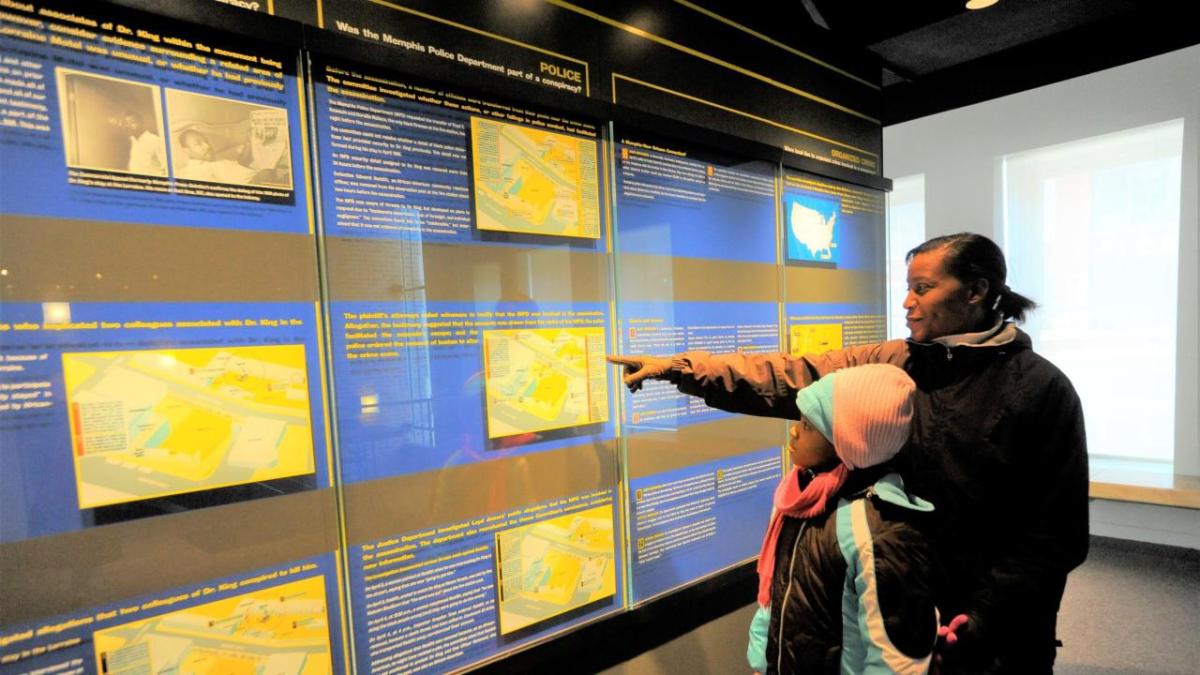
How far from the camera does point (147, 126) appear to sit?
1182 mm

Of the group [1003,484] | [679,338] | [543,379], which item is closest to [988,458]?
[1003,484]

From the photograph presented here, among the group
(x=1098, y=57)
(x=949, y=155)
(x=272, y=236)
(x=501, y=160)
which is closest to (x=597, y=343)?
(x=501, y=160)

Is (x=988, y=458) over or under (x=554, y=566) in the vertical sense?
over

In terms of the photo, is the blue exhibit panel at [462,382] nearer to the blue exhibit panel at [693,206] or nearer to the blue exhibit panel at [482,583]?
the blue exhibit panel at [482,583]

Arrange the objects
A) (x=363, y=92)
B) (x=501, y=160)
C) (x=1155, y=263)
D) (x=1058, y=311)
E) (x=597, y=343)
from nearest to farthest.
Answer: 1. (x=363, y=92)
2. (x=501, y=160)
3. (x=597, y=343)
4. (x=1155, y=263)
5. (x=1058, y=311)

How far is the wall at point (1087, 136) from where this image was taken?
12.5 feet

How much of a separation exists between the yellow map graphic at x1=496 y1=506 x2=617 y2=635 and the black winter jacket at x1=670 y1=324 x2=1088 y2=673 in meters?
0.97

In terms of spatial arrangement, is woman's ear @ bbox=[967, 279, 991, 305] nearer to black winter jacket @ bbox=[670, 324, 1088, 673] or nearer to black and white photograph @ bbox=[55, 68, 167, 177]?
black winter jacket @ bbox=[670, 324, 1088, 673]

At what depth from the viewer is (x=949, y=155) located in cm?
489

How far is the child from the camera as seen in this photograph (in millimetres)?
1136

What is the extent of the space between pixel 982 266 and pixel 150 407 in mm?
2081

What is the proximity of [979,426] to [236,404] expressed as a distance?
1819 mm

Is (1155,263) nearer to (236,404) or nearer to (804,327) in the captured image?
(804,327)

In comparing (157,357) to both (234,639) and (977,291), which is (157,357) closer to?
(234,639)
